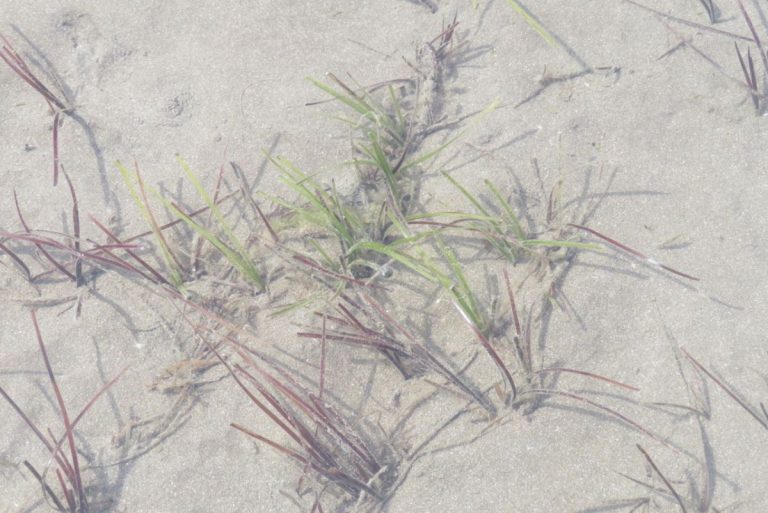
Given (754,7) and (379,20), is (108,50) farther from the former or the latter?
(754,7)

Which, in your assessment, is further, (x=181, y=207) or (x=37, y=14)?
(x=37, y=14)

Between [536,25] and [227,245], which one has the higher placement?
[536,25]

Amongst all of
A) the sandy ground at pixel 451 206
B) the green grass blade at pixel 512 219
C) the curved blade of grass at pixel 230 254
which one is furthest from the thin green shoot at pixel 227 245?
the green grass blade at pixel 512 219

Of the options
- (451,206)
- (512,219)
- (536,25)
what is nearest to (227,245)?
(451,206)

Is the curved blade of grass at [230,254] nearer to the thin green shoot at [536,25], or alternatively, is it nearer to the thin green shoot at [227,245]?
the thin green shoot at [227,245]

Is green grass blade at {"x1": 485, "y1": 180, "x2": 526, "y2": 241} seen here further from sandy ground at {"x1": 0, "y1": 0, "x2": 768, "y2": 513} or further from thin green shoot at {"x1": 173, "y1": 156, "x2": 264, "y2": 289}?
thin green shoot at {"x1": 173, "y1": 156, "x2": 264, "y2": 289}

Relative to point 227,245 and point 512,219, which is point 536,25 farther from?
point 227,245

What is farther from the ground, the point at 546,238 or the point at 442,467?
the point at 546,238

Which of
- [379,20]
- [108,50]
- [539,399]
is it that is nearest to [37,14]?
[108,50]

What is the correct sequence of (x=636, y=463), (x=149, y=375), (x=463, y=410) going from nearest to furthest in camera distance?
(x=636, y=463)
(x=463, y=410)
(x=149, y=375)
